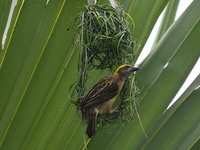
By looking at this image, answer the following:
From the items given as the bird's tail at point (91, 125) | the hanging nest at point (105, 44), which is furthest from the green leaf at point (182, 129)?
the bird's tail at point (91, 125)

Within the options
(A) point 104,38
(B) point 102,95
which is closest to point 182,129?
(B) point 102,95

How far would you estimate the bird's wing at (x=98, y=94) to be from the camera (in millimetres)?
2482

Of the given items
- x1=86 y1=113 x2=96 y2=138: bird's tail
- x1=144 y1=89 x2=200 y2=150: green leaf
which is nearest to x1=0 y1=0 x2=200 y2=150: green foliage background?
x1=144 y1=89 x2=200 y2=150: green leaf

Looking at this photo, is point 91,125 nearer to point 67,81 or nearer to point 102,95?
point 102,95

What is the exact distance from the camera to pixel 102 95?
2.52m

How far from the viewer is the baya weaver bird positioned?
97.7 inches

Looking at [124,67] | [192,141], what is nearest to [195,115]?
[192,141]

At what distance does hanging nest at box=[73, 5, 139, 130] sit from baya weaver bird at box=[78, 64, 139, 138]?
0.07m

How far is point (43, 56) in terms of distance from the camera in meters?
2.63

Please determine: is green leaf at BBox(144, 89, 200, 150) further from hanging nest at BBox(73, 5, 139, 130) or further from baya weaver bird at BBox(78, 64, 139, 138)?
baya weaver bird at BBox(78, 64, 139, 138)

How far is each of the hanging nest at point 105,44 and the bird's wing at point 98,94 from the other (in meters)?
0.06

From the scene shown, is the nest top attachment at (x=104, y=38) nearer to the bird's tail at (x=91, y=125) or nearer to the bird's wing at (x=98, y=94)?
the bird's wing at (x=98, y=94)

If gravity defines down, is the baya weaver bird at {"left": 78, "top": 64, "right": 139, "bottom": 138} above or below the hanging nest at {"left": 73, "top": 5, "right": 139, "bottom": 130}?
below

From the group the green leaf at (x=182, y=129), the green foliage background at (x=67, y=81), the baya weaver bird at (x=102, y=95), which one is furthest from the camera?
the green leaf at (x=182, y=129)
